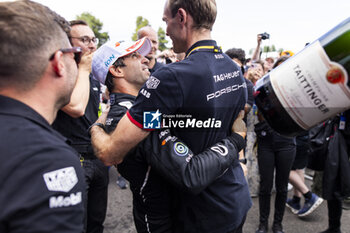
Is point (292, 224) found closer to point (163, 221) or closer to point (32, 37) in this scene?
point (163, 221)

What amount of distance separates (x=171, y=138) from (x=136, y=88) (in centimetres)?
82

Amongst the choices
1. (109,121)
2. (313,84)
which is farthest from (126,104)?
(313,84)

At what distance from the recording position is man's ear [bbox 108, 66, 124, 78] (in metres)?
1.94

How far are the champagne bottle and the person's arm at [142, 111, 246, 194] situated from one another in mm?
353

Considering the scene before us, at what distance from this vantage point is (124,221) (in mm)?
3393

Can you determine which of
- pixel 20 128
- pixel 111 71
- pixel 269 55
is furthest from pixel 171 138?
pixel 269 55

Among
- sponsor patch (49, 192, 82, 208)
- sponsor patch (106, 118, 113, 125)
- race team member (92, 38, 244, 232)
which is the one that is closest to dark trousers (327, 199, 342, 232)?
race team member (92, 38, 244, 232)

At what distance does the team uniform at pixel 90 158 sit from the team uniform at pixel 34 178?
1561 millimetres

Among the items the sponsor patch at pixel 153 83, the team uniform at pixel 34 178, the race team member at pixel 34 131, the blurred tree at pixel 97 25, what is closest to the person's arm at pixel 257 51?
the sponsor patch at pixel 153 83

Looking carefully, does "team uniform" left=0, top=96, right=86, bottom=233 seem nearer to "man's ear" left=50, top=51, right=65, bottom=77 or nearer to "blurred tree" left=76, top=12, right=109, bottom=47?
"man's ear" left=50, top=51, right=65, bottom=77

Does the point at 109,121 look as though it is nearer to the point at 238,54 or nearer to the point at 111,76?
the point at 111,76

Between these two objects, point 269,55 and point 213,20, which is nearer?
point 213,20

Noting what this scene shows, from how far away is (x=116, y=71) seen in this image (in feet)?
6.41

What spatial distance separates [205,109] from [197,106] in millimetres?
51
